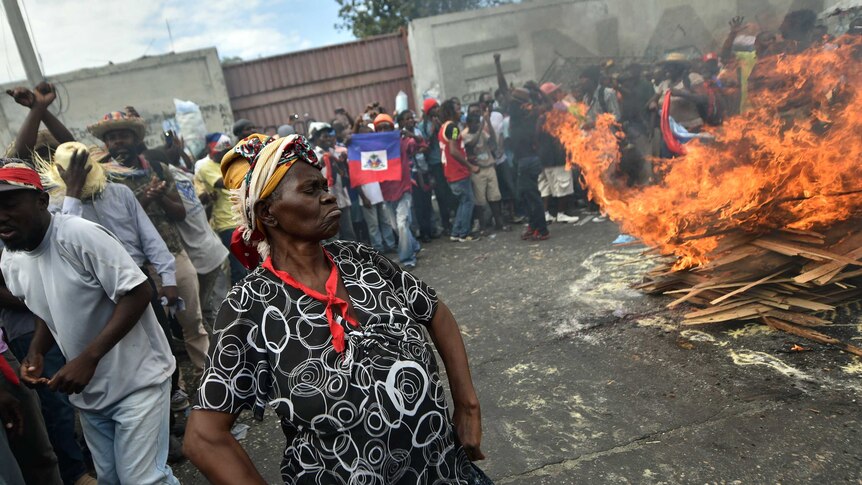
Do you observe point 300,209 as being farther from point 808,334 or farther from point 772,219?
point 772,219

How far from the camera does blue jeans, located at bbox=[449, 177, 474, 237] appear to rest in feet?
31.8

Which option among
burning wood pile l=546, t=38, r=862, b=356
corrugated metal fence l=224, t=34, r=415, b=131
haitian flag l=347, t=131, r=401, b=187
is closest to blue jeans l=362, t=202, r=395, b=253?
haitian flag l=347, t=131, r=401, b=187

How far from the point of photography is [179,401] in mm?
4449

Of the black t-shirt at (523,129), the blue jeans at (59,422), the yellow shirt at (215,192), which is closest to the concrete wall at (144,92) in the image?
the black t-shirt at (523,129)

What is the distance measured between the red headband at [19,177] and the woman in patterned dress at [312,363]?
123 centimetres

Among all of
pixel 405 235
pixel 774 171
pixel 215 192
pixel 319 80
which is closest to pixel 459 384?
pixel 774 171

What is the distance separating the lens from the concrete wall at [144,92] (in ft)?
46.7

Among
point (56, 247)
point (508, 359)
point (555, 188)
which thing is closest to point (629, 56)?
point (555, 188)

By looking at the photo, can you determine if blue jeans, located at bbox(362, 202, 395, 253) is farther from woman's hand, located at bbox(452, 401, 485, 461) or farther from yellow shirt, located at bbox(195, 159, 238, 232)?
woman's hand, located at bbox(452, 401, 485, 461)

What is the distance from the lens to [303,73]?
609 inches

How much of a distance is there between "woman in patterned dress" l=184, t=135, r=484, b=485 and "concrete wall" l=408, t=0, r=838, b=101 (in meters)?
14.0

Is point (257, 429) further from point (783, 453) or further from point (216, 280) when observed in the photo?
point (783, 453)

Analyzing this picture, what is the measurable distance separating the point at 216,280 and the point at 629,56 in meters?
13.3

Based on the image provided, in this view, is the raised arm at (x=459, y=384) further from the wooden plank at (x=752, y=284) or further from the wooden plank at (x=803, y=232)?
the wooden plank at (x=803, y=232)
